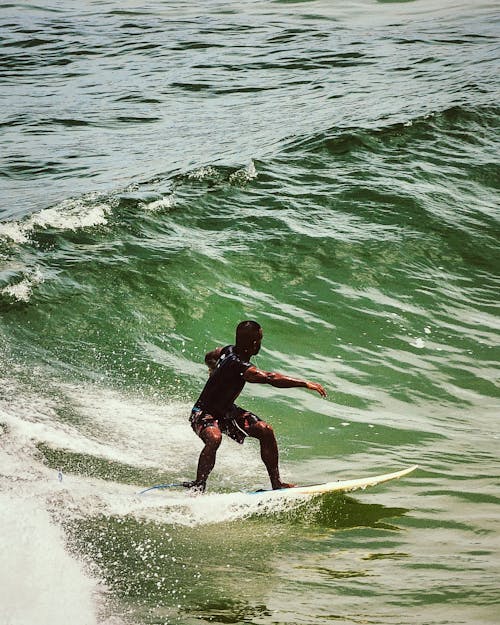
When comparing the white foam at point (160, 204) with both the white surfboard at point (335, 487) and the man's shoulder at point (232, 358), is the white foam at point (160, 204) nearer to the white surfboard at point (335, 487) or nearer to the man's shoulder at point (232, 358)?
the man's shoulder at point (232, 358)

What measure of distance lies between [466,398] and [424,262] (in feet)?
14.8

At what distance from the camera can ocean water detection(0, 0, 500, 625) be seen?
7082 millimetres

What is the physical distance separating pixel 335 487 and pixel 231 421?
109cm

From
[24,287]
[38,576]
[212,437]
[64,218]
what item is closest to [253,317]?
[24,287]

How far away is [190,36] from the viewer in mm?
31391

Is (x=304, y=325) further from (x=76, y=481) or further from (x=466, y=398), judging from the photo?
(x=76, y=481)

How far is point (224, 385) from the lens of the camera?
27.0 feet

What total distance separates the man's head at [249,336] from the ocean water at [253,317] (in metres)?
1.32

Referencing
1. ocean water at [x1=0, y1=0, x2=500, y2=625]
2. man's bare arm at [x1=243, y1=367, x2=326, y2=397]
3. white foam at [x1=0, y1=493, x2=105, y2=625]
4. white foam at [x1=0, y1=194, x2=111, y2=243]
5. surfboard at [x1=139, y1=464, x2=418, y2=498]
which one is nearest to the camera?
white foam at [x1=0, y1=493, x2=105, y2=625]

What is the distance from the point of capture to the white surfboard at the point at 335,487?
820 centimetres

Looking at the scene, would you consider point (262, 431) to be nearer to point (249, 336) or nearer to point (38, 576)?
point (249, 336)

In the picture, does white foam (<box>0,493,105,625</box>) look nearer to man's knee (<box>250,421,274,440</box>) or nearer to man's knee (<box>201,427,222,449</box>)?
man's knee (<box>201,427,222,449</box>)

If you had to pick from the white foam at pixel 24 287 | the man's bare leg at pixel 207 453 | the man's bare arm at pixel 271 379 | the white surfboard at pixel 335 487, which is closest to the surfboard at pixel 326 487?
the white surfboard at pixel 335 487

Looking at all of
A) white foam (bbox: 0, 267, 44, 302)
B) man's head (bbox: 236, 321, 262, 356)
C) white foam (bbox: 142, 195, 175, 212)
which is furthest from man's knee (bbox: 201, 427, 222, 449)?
white foam (bbox: 142, 195, 175, 212)
